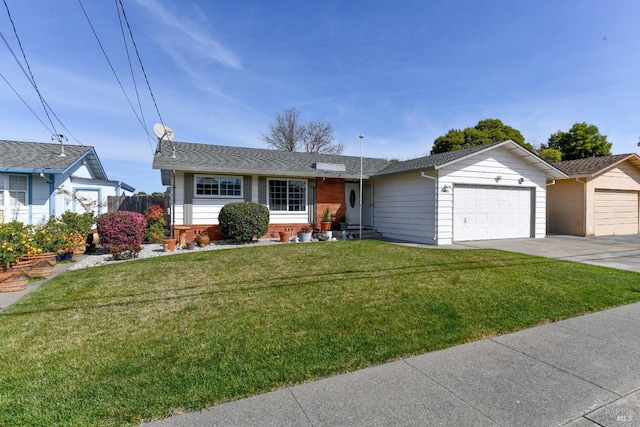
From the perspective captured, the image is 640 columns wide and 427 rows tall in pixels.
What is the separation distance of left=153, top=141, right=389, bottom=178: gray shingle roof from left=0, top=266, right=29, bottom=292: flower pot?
5.77m

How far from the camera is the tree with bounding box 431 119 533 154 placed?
92.8 ft

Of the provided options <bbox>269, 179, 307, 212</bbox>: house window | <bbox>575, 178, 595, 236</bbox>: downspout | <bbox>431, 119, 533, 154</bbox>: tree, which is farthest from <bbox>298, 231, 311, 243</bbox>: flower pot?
<bbox>431, 119, 533, 154</bbox>: tree

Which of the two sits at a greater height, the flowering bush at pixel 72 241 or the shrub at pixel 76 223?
the shrub at pixel 76 223

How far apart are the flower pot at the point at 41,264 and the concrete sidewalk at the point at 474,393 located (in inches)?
274

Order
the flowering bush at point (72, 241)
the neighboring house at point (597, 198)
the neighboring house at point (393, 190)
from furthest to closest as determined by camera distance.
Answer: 1. the neighboring house at point (597, 198)
2. the neighboring house at point (393, 190)
3. the flowering bush at point (72, 241)

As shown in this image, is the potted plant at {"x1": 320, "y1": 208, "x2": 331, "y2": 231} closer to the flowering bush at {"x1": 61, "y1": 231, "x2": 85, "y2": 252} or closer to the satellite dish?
the satellite dish

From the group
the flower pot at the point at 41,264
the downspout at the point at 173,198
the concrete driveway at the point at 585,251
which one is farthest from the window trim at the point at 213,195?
the concrete driveway at the point at 585,251

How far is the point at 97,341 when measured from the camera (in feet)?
11.9

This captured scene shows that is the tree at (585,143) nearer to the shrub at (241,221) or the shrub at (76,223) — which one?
the shrub at (241,221)

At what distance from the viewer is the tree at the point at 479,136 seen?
A: 28.3m

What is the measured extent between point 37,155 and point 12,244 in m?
8.04

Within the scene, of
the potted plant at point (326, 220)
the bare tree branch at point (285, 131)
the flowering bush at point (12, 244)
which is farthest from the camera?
the bare tree branch at point (285, 131)

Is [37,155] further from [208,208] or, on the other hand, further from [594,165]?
[594,165]

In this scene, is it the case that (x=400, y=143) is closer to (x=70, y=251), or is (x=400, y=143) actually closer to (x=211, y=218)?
(x=211, y=218)
